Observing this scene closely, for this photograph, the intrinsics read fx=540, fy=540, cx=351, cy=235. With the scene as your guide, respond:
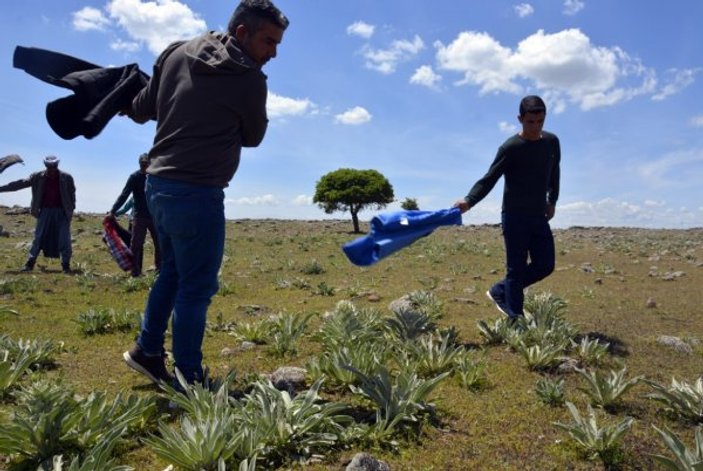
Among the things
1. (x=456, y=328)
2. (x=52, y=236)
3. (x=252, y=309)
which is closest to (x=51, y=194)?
(x=52, y=236)

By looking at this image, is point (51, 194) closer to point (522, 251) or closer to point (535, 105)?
point (522, 251)

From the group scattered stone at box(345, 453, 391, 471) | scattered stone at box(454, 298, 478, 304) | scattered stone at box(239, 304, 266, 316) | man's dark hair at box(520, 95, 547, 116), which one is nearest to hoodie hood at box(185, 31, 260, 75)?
scattered stone at box(345, 453, 391, 471)

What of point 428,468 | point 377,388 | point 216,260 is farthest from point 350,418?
point 216,260

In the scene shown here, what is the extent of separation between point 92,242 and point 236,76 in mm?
17739

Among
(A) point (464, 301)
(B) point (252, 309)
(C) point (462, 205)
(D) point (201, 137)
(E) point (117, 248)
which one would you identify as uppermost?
(D) point (201, 137)

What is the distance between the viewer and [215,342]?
19.2 ft

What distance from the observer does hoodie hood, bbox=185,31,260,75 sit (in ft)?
11.3

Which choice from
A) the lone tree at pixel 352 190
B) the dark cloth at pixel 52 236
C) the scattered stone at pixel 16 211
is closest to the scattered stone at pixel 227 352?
the dark cloth at pixel 52 236

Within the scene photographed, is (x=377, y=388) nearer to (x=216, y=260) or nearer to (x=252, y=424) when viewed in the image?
(x=252, y=424)

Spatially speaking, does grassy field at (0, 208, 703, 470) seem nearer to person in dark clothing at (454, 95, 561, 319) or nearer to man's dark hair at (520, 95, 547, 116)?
person in dark clothing at (454, 95, 561, 319)

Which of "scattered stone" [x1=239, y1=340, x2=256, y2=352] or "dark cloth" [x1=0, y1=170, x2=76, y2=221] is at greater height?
"dark cloth" [x1=0, y1=170, x2=76, y2=221]

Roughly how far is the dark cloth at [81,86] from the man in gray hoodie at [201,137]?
14.8 inches

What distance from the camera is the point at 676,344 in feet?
18.3

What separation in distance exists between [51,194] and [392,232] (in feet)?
32.9
